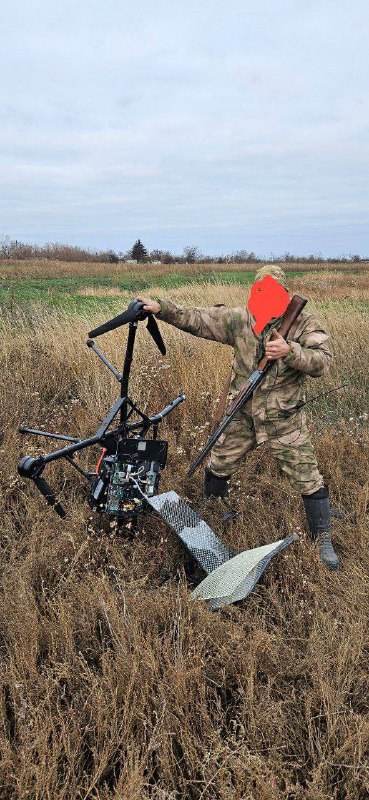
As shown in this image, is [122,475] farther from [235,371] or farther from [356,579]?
[356,579]

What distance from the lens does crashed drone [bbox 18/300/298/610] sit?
2.50 m

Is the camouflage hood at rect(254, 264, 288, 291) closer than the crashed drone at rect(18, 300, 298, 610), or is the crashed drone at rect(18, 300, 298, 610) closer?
the crashed drone at rect(18, 300, 298, 610)

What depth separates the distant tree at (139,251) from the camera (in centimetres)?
5994

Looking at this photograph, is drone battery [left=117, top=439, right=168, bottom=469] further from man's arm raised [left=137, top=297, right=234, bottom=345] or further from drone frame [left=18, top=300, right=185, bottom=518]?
man's arm raised [left=137, top=297, right=234, bottom=345]

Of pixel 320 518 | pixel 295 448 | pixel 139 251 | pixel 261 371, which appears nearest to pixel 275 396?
pixel 261 371

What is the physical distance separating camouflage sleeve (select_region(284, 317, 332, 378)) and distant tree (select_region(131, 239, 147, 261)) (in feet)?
192

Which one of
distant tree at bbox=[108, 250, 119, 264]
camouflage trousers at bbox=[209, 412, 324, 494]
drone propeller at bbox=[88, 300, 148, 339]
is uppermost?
distant tree at bbox=[108, 250, 119, 264]

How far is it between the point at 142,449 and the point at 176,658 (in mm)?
1008

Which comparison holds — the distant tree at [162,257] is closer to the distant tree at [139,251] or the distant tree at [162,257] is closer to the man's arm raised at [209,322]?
the distant tree at [139,251]

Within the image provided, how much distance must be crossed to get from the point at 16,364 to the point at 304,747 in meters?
4.45

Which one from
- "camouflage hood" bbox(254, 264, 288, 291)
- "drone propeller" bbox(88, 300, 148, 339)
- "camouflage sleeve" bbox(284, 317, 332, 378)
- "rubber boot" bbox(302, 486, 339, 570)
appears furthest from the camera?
"rubber boot" bbox(302, 486, 339, 570)

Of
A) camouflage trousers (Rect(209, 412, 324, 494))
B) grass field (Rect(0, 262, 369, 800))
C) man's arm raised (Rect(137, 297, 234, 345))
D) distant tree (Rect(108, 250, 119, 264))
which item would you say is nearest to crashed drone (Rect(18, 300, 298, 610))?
grass field (Rect(0, 262, 369, 800))

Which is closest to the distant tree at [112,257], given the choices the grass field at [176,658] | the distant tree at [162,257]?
the distant tree at [162,257]

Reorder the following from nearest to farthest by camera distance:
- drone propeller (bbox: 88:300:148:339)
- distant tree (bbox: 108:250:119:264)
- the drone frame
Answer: the drone frame
drone propeller (bbox: 88:300:148:339)
distant tree (bbox: 108:250:119:264)
